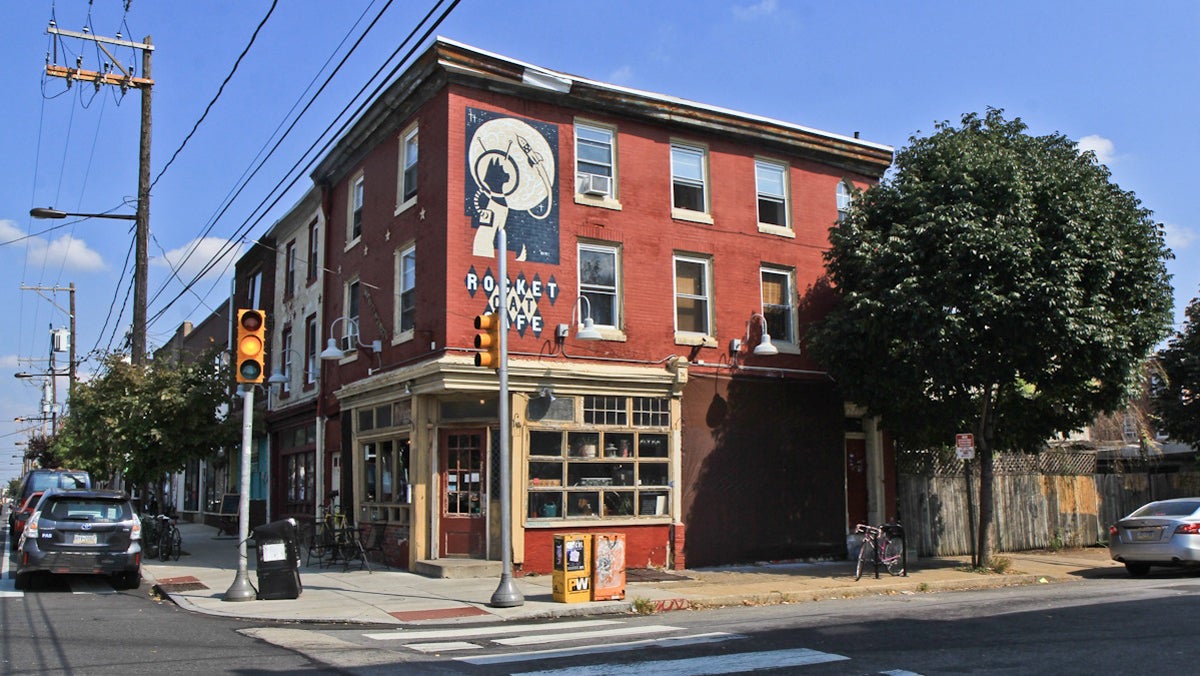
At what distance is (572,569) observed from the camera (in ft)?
42.6

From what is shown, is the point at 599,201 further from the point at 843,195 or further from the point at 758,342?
the point at 843,195

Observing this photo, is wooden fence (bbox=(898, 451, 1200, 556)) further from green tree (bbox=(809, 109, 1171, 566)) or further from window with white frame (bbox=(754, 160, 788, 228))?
window with white frame (bbox=(754, 160, 788, 228))

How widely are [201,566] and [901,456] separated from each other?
14733 millimetres

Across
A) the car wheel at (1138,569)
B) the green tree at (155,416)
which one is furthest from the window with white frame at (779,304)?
the green tree at (155,416)

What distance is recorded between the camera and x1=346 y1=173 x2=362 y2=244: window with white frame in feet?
69.3

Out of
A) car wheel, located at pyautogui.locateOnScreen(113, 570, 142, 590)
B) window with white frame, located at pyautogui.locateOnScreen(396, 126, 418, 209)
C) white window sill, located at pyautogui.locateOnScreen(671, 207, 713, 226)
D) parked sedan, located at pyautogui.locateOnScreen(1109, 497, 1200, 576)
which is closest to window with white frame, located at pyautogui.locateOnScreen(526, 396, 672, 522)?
white window sill, located at pyautogui.locateOnScreen(671, 207, 713, 226)

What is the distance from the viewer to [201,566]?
61.2 feet

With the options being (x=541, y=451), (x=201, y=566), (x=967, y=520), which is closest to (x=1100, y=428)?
(x=967, y=520)

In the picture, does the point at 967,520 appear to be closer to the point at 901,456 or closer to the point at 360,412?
the point at 901,456

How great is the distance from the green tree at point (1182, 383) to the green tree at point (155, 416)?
75.8 feet

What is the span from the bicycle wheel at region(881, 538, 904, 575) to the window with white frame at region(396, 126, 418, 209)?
10.9 meters

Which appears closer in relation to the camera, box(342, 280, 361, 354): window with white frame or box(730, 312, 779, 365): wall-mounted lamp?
box(730, 312, 779, 365): wall-mounted lamp

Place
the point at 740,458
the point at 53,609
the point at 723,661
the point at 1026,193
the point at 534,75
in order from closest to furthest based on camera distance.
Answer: the point at 723,661 < the point at 53,609 < the point at 1026,193 < the point at 534,75 < the point at 740,458

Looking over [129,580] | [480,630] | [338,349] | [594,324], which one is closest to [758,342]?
[594,324]
